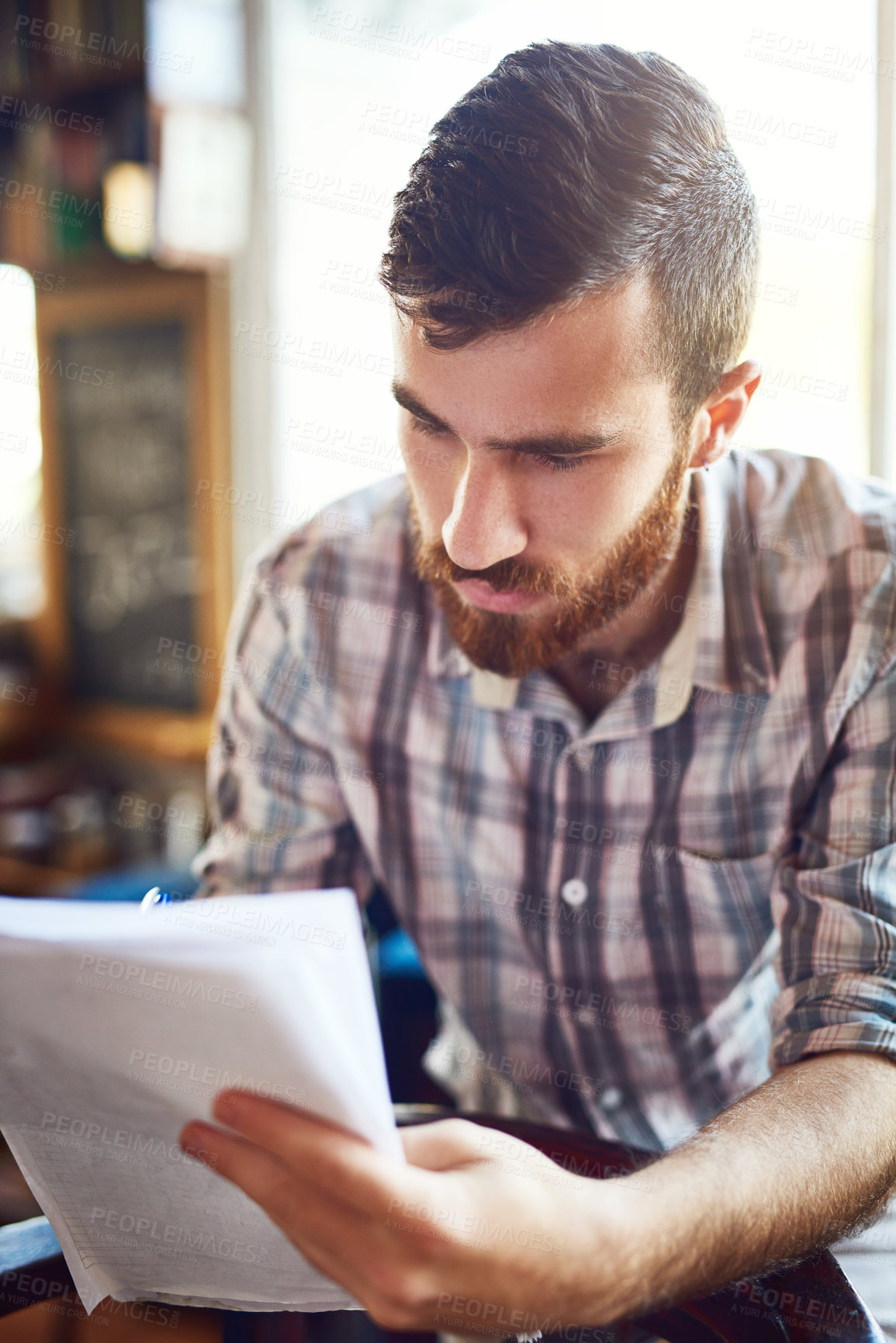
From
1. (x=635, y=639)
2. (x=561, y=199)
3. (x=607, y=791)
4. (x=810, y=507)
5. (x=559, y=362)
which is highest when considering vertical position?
(x=561, y=199)

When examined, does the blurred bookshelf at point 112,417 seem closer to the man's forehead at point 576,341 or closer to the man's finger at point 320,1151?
the man's forehead at point 576,341

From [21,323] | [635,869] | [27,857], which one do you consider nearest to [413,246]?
[635,869]

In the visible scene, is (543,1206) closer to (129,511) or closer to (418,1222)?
(418,1222)

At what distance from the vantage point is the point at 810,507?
96 centimetres

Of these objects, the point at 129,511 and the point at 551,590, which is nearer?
the point at 551,590

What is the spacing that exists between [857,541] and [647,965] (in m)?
0.48

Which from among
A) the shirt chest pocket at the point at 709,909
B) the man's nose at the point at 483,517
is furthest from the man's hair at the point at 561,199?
the shirt chest pocket at the point at 709,909

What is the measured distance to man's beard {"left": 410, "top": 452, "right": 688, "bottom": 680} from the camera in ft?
2.77

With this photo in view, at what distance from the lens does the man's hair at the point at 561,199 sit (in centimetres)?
72

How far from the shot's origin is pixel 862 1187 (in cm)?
68

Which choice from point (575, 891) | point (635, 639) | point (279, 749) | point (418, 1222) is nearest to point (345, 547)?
point (279, 749)

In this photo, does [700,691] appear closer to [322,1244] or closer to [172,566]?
[322,1244]

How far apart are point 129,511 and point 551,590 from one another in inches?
77.3

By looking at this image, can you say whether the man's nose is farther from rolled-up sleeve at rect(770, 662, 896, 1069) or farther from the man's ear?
rolled-up sleeve at rect(770, 662, 896, 1069)
